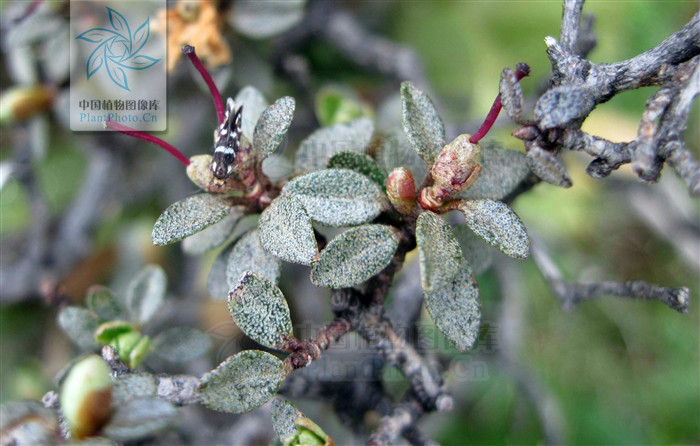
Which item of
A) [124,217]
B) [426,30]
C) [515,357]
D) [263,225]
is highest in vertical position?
[426,30]

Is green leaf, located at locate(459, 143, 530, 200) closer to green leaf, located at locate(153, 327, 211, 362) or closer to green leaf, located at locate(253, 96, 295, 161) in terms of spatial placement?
green leaf, located at locate(253, 96, 295, 161)

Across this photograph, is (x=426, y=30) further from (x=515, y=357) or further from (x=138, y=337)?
(x=138, y=337)

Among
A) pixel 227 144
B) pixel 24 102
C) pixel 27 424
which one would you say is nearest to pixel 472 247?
pixel 227 144

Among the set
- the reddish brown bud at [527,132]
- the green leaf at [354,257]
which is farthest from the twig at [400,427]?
the reddish brown bud at [527,132]

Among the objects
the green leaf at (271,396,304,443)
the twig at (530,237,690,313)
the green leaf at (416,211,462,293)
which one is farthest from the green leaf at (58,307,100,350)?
the twig at (530,237,690,313)

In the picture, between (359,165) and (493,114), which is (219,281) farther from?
(493,114)

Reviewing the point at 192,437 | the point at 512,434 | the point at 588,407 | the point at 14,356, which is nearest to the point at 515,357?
the point at 512,434
